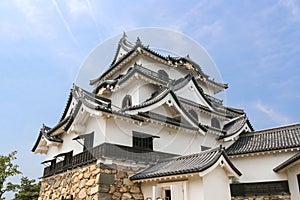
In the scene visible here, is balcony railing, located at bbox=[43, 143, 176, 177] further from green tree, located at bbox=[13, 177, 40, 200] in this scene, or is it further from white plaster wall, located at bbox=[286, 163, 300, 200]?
green tree, located at bbox=[13, 177, 40, 200]

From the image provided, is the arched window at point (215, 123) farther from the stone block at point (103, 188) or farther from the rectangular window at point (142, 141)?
the stone block at point (103, 188)

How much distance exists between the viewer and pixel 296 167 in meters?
10.0

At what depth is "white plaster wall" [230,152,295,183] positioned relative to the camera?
10.6m

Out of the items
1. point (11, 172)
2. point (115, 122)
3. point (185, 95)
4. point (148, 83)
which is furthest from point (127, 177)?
point (11, 172)

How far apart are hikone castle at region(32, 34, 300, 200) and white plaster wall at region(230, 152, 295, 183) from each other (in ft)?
0.13

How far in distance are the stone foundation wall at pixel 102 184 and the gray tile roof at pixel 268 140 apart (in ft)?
18.3

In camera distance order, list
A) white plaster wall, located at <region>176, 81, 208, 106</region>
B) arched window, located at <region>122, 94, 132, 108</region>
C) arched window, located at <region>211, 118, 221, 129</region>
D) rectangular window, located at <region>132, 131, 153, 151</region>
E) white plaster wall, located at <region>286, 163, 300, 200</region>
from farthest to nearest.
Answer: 1. arched window, located at <region>211, 118, 221, 129</region>
2. white plaster wall, located at <region>176, 81, 208, 106</region>
3. arched window, located at <region>122, 94, 132, 108</region>
4. white plaster wall, located at <region>286, 163, 300, 200</region>
5. rectangular window, located at <region>132, 131, 153, 151</region>

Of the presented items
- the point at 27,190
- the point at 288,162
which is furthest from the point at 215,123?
the point at 27,190

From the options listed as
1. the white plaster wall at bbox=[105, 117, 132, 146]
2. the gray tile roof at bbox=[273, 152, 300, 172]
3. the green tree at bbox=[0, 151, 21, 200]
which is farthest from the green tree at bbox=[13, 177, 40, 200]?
the gray tile roof at bbox=[273, 152, 300, 172]

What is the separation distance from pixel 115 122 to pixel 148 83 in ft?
13.7

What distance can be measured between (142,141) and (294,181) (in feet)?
20.8

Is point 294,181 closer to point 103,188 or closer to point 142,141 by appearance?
point 142,141

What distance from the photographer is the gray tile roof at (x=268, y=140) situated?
10927 mm

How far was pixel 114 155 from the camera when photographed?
8.34 meters
